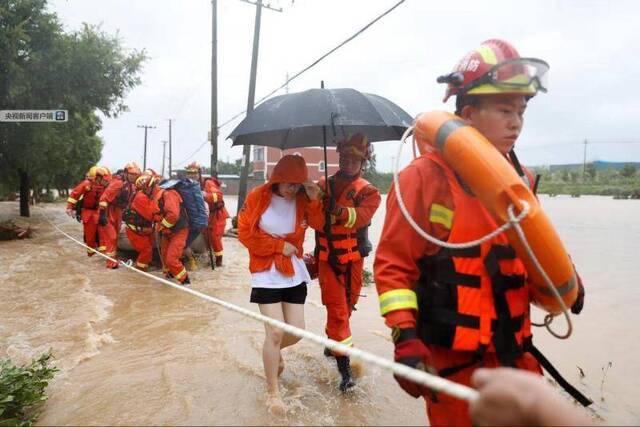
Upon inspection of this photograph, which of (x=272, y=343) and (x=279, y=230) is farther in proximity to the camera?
(x=279, y=230)

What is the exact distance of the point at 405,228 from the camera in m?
1.77

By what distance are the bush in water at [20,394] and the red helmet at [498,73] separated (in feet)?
10.6

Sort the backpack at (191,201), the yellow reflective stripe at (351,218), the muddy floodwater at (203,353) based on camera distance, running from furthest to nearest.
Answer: the backpack at (191,201) < the yellow reflective stripe at (351,218) < the muddy floodwater at (203,353)

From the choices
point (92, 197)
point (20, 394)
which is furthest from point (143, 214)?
point (20, 394)

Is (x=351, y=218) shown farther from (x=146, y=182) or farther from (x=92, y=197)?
(x=92, y=197)

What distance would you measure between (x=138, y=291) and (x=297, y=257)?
4.80 meters

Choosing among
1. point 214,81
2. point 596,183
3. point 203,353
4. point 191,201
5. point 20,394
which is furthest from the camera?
point 596,183

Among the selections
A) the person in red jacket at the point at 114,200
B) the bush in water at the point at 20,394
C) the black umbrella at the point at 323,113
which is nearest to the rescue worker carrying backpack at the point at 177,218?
the person in red jacket at the point at 114,200

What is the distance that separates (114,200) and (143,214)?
6.30 feet

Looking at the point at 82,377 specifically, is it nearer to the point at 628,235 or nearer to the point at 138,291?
the point at 138,291

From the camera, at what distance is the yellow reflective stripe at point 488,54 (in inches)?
68.0

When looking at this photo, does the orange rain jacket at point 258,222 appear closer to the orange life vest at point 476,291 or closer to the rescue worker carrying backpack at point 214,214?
the orange life vest at point 476,291

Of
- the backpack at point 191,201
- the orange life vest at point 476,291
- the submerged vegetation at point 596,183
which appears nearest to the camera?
the orange life vest at point 476,291

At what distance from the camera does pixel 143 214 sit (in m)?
Result: 8.00
